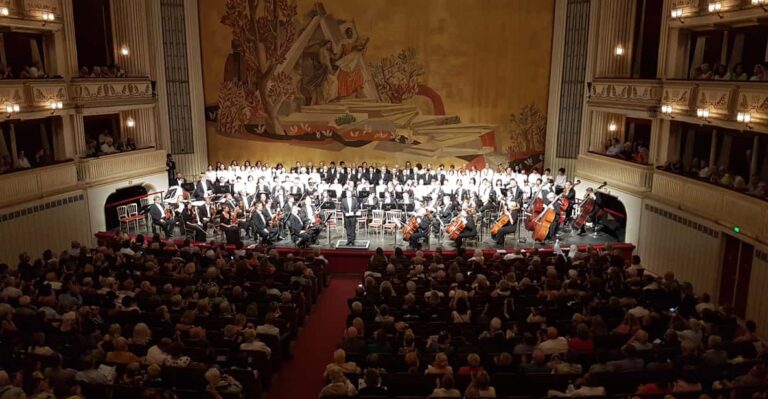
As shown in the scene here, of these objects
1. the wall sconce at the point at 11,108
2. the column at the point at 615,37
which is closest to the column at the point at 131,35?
the wall sconce at the point at 11,108

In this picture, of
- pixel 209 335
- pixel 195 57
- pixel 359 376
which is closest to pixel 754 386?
pixel 359 376

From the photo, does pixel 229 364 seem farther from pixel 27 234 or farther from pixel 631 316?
pixel 27 234

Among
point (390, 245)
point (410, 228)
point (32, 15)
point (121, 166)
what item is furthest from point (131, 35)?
point (410, 228)

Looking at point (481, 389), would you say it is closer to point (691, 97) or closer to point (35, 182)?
point (691, 97)

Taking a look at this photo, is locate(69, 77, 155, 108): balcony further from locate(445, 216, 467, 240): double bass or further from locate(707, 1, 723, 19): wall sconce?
locate(707, 1, 723, 19): wall sconce

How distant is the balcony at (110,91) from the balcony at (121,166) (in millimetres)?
1801

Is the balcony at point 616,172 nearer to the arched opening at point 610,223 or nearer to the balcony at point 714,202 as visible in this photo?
the balcony at point 714,202

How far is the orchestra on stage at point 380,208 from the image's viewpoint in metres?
17.2

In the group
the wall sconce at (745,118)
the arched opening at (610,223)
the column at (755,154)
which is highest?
the wall sconce at (745,118)

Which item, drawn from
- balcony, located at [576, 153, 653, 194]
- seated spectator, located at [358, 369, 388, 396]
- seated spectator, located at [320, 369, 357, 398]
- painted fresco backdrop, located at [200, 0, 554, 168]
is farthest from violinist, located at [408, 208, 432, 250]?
seated spectator, located at [358, 369, 388, 396]

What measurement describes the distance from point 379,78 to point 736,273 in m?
14.5

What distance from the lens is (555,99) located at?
22.9 metres

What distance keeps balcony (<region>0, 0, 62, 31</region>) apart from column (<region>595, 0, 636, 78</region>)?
17.8 metres

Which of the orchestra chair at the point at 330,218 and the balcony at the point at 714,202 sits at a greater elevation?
the balcony at the point at 714,202
